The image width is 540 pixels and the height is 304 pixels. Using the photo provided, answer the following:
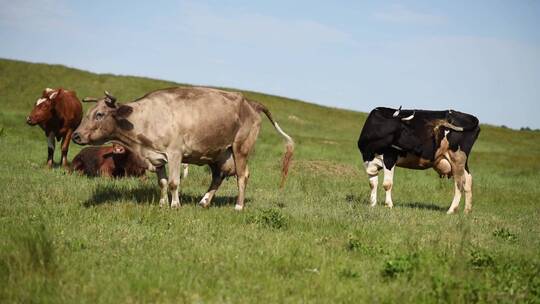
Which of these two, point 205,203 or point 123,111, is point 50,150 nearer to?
point 123,111

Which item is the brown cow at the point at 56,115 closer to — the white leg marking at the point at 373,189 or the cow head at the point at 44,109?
the cow head at the point at 44,109

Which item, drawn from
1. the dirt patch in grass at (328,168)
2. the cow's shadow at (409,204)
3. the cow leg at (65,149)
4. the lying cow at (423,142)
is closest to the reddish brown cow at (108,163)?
the cow leg at (65,149)

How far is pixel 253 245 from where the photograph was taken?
879 centimetres

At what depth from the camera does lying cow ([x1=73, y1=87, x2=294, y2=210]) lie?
11.6 metres

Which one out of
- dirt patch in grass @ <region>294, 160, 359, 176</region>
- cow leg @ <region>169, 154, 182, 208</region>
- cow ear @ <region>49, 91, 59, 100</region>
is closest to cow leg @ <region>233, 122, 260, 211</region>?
cow leg @ <region>169, 154, 182, 208</region>

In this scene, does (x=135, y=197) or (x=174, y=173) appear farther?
(x=135, y=197)

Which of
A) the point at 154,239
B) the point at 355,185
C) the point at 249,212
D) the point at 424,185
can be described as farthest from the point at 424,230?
the point at 424,185

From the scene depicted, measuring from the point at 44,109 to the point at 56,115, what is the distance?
604 millimetres

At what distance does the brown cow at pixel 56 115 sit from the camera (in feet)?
61.6

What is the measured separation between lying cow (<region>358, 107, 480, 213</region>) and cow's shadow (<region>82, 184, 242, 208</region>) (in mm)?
3830

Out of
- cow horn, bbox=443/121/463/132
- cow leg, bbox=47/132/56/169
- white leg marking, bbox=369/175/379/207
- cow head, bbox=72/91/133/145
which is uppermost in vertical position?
cow horn, bbox=443/121/463/132

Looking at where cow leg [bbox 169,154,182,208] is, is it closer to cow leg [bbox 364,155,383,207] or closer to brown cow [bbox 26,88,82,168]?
cow leg [bbox 364,155,383,207]

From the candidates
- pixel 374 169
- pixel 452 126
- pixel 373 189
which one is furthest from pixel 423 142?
pixel 373 189

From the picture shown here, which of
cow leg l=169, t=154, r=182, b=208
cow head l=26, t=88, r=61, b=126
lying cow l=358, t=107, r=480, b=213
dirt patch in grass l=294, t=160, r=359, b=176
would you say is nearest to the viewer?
cow leg l=169, t=154, r=182, b=208
